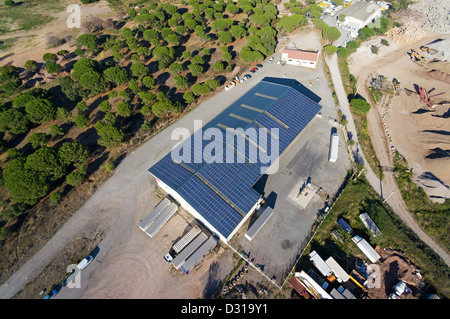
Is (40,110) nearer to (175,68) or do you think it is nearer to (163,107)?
(163,107)

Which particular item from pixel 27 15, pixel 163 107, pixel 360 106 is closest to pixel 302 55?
pixel 360 106

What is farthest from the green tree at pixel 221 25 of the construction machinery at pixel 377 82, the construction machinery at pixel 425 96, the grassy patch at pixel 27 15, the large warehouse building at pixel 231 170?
the grassy patch at pixel 27 15

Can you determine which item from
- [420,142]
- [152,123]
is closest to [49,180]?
[152,123]

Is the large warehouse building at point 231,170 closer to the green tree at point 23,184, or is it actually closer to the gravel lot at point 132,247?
the gravel lot at point 132,247
